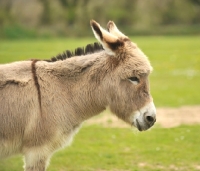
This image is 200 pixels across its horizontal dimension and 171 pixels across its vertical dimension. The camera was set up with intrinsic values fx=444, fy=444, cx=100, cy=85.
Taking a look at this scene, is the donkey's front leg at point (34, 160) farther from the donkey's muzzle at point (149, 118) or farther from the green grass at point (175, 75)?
the green grass at point (175, 75)

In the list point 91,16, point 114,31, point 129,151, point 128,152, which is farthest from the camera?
point 91,16

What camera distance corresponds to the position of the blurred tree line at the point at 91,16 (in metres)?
59.3

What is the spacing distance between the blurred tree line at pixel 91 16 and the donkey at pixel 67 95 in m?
53.6

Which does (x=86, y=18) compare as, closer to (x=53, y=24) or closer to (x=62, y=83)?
(x=53, y=24)

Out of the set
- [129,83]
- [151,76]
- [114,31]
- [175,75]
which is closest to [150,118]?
[129,83]

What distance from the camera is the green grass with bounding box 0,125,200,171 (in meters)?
9.51

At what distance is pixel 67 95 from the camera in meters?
6.39

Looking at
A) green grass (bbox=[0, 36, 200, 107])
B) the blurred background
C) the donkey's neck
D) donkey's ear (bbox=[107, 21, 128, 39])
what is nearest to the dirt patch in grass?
the blurred background

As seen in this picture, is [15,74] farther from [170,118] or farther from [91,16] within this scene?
[91,16]

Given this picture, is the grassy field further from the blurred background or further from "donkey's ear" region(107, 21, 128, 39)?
"donkey's ear" region(107, 21, 128, 39)

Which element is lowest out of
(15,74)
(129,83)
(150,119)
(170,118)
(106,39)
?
(170,118)

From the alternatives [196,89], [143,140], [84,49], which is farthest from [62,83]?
[196,89]

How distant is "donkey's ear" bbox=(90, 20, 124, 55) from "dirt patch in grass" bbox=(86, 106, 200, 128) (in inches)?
315

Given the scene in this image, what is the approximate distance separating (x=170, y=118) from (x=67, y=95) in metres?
9.23
